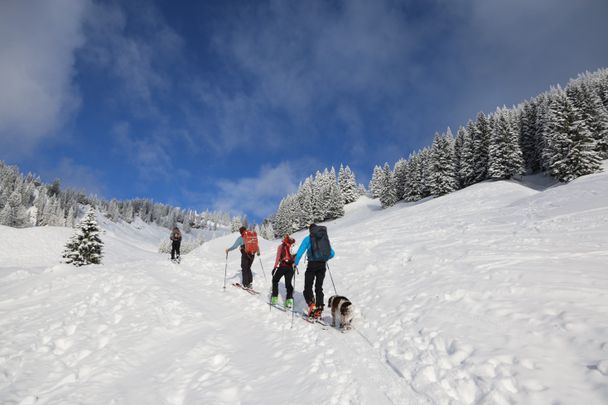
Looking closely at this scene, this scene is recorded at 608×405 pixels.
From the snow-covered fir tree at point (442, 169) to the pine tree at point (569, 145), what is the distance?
15.9 metres

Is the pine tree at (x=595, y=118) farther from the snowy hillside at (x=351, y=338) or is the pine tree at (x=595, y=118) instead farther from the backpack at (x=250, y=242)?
the backpack at (x=250, y=242)

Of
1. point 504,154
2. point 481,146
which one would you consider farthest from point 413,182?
point 504,154

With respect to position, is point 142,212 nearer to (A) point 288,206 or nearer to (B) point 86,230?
(A) point 288,206

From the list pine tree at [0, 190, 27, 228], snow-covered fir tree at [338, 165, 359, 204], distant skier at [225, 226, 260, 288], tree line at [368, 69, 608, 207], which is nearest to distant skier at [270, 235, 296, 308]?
distant skier at [225, 226, 260, 288]

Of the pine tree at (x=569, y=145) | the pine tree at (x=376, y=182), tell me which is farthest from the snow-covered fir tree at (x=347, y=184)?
the pine tree at (x=569, y=145)

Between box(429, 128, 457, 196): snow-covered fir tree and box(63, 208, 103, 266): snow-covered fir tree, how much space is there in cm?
5419

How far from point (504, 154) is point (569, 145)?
8.83 m

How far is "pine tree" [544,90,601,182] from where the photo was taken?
41.0 m

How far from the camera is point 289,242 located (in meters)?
10.5

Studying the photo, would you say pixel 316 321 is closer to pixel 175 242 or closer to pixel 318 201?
pixel 175 242

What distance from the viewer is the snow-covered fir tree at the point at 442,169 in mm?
57812

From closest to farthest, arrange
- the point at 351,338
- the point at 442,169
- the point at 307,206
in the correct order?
1. the point at 351,338
2. the point at 442,169
3. the point at 307,206

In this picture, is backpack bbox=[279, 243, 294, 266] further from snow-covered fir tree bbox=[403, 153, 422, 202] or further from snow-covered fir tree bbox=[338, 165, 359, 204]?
snow-covered fir tree bbox=[338, 165, 359, 204]

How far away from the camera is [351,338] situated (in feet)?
22.9
